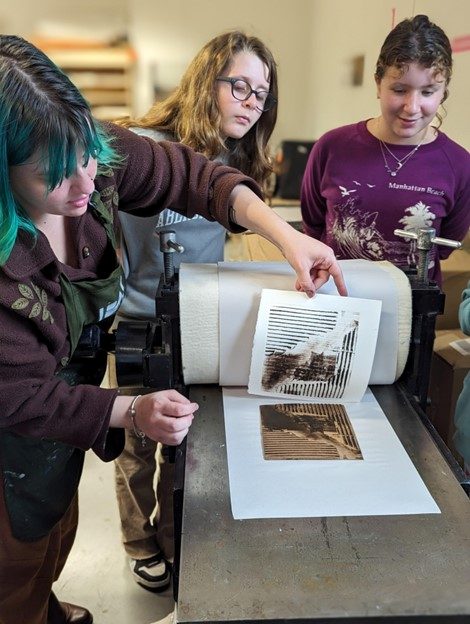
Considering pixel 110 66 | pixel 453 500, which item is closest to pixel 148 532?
pixel 453 500

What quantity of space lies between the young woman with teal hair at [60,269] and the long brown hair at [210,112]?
6.7 inches

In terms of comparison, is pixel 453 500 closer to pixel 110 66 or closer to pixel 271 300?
pixel 271 300

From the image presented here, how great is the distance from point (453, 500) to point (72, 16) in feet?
9.10

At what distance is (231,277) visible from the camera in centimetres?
91

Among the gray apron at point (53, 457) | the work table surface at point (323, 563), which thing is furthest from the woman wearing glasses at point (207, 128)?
the work table surface at point (323, 563)

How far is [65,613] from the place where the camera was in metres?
1.28

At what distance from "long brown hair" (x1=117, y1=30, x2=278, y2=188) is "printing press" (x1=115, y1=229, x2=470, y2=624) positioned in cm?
44

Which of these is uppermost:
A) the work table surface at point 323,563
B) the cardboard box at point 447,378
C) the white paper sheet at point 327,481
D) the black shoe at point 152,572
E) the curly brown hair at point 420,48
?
the curly brown hair at point 420,48

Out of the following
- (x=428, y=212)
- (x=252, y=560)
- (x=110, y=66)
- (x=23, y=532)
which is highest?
(x=110, y=66)

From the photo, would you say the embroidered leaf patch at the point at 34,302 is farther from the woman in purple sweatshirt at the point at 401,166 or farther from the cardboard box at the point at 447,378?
the cardboard box at the point at 447,378

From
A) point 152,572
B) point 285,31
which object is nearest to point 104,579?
point 152,572

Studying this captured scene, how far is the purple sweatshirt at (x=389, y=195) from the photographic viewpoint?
1220 mm

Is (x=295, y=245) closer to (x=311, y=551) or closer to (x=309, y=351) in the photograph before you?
(x=309, y=351)

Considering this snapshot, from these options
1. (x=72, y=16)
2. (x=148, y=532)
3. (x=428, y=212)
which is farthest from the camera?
(x=72, y=16)
